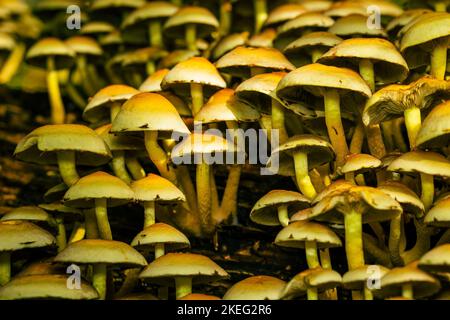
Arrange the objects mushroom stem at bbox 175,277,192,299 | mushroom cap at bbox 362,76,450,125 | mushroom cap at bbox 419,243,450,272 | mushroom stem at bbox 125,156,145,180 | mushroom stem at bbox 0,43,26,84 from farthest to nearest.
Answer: mushroom stem at bbox 0,43,26,84
mushroom stem at bbox 125,156,145,180
mushroom cap at bbox 362,76,450,125
mushroom stem at bbox 175,277,192,299
mushroom cap at bbox 419,243,450,272

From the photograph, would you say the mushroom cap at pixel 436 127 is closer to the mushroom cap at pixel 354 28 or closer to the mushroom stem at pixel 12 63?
the mushroom cap at pixel 354 28

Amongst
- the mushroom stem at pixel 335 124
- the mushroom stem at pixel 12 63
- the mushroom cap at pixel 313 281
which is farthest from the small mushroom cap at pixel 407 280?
the mushroom stem at pixel 12 63

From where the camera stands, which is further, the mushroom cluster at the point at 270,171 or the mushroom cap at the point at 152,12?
the mushroom cap at the point at 152,12

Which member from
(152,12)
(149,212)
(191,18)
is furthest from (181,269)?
(152,12)

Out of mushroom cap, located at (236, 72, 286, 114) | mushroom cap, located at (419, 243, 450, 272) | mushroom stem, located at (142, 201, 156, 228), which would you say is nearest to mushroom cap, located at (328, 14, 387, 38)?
mushroom cap, located at (236, 72, 286, 114)

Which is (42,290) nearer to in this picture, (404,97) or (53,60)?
(404,97)

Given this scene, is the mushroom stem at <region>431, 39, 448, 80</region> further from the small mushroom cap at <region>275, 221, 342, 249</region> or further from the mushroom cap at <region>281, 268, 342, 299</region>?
the mushroom cap at <region>281, 268, 342, 299</region>
